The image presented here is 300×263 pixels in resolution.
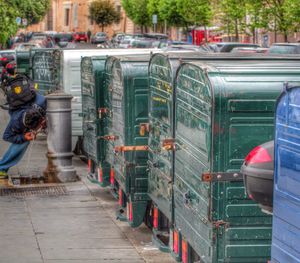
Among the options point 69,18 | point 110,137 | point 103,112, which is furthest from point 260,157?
point 69,18

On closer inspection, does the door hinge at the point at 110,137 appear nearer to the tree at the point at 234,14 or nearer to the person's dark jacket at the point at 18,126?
the person's dark jacket at the point at 18,126

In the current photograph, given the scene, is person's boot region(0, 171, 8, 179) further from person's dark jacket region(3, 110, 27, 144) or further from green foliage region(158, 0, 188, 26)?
green foliage region(158, 0, 188, 26)

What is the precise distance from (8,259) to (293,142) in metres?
4.86

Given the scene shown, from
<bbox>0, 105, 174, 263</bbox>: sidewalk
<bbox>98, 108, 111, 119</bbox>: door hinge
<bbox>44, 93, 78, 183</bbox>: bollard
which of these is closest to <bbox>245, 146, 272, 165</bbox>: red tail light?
<bbox>0, 105, 174, 263</bbox>: sidewalk

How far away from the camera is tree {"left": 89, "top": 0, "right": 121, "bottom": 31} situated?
368 ft

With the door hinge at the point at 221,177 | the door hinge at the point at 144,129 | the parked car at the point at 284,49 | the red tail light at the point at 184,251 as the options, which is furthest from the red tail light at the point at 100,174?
the parked car at the point at 284,49

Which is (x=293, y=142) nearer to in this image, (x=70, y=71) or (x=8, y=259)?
(x=8, y=259)

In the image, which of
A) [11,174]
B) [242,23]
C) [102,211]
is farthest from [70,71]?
[242,23]

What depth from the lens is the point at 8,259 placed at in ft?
33.4

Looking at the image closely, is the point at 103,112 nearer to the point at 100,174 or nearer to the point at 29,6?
the point at 100,174

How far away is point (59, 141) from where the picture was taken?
15.5 metres

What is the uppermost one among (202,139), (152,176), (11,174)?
(202,139)

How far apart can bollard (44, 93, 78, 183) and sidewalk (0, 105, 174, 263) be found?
0.30m

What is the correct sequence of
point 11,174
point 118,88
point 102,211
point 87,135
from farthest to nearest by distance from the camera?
1. point 11,174
2. point 87,135
3. point 102,211
4. point 118,88
